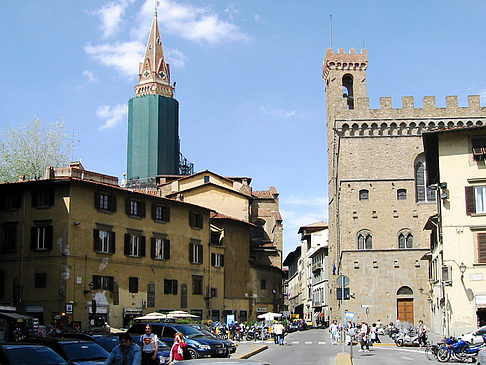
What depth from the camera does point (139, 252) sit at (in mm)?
46500

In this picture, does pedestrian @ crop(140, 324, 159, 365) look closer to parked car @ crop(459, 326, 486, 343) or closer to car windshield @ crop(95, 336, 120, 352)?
car windshield @ crop(95, 336, 120, 352)

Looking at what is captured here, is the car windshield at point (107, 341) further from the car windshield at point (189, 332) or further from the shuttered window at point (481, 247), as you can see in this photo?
the shuttered window at point (481, 247)

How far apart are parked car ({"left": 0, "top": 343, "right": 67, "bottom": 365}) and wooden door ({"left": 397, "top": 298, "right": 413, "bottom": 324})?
45990 millimetres

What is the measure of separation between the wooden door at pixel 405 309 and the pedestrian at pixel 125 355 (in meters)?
47.7

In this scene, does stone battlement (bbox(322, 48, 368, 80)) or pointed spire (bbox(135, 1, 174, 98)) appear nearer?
stone battlement (bbox(322, 48, 368, 80))

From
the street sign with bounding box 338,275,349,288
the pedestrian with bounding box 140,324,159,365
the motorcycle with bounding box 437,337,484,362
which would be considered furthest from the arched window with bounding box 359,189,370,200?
the pedestrian with bounding box 140,324,159,365

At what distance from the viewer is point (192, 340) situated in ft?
87.8

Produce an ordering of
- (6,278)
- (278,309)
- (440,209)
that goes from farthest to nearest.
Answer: (278,309) < (6,278) < (440,209)

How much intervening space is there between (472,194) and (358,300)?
22471 millimetres

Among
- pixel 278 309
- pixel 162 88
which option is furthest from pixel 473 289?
pixel 162 88

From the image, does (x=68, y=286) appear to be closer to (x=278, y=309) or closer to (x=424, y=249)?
(x=424, y=249)

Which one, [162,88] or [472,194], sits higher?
[162,88]

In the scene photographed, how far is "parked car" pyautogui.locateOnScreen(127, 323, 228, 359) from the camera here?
86.3 feet

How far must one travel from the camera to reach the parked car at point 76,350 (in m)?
15.8
